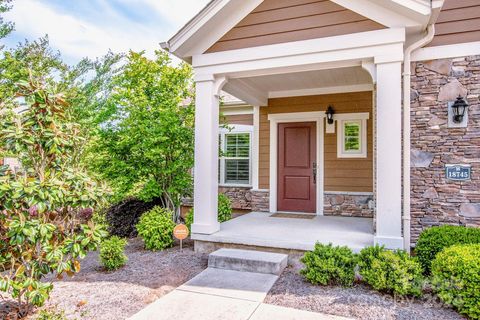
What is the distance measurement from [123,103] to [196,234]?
9.10 feet

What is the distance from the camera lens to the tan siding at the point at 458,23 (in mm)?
4234

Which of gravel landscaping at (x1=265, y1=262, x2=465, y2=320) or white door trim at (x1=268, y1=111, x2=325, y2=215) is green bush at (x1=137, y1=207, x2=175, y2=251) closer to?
gravel landscaping at (x1=265, y1=262, x2=465, y2=320)

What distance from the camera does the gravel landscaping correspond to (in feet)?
10.00

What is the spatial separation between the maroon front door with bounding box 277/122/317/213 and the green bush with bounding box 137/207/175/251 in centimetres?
301

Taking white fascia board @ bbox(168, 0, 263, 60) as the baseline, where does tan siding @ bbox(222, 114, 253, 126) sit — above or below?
below

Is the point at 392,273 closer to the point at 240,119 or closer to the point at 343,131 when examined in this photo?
the point at 343,131

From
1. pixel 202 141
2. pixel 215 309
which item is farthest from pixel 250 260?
pixel 202 141

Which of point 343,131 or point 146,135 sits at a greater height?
point 343,131

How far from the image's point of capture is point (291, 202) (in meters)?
7.39

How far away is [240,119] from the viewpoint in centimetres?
827

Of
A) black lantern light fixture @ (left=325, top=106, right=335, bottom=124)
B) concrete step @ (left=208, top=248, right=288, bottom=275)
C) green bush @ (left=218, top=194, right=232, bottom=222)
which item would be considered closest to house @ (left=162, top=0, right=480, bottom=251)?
concrete step @ (left=208, top=248, right=288, bottom=275)

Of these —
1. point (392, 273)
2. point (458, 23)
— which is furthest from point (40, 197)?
Result: point (458, 23)

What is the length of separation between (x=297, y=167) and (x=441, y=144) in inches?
131

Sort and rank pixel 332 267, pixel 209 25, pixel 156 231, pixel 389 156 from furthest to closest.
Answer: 1. pixel 156 231
2. pixel 209 25
3. pixel 389 156
4. pixel 332 267
